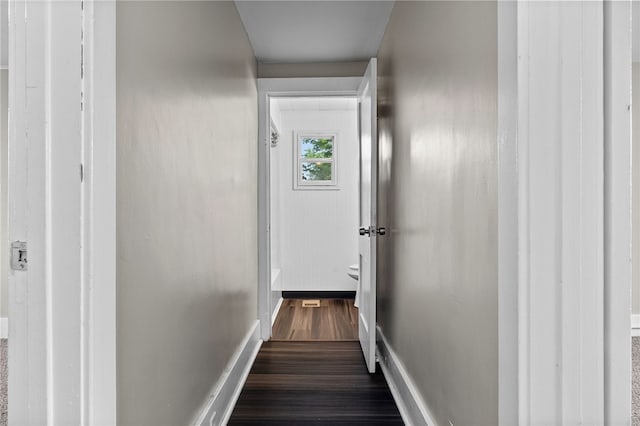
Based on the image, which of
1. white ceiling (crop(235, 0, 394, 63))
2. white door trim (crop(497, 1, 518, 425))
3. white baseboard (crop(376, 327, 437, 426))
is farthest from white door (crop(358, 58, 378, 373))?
white door trim (crop(497, 1, 518, 425))

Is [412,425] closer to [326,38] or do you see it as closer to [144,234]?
[144,234]

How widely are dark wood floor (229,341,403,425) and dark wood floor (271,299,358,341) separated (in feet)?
1.16

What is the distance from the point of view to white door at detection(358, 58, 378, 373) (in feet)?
9.59

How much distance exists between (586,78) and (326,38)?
260 centimetres

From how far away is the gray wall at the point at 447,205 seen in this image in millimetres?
1274

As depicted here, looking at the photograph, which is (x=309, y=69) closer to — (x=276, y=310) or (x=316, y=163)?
(x=316, y=163)

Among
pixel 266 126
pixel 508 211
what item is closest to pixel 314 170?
pixel 266 126

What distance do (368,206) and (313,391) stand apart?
124cm

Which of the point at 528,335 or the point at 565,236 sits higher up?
the point at 565,236

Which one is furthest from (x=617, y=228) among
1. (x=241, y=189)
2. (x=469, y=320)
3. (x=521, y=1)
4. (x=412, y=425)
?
(x=241, y=189)

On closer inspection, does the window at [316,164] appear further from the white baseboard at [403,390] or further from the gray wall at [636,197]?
the gray wall at [636,197]

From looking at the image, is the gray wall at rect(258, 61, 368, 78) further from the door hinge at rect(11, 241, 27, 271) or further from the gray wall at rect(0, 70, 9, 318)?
the door hinge at rect(11, 241, 27, 271)

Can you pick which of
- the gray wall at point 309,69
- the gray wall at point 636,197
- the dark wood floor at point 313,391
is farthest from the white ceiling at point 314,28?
the dark wood floor at point 313,391

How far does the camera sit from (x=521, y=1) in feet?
3.08
